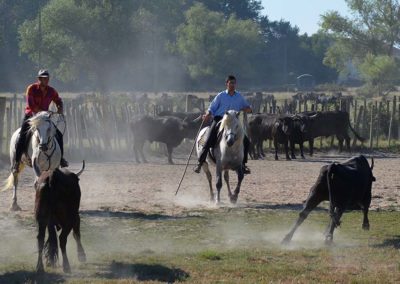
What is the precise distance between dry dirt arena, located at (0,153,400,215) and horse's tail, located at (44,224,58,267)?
204 inches

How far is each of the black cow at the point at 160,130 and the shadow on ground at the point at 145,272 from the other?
17212mm

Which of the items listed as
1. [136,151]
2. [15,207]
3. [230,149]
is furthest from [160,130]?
[15,207]

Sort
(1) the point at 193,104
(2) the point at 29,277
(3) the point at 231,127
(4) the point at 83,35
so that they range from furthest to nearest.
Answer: (4) the point at 83,35 → (1) the point at 193,104 → (3) the point at 231,127 → (2) the point at 29,277

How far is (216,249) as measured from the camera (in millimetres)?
12773

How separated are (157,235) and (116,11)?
2288 inches

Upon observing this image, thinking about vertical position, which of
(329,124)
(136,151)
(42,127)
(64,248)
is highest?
(42,127)

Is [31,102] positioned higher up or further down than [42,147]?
higher up

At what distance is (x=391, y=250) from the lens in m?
12.4

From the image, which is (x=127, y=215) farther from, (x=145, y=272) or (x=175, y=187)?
(x=145, y=272)

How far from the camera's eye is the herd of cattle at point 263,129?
94.3 ft

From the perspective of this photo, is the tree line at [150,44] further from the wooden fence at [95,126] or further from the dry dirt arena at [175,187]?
the dry dirt arena at [175,187]

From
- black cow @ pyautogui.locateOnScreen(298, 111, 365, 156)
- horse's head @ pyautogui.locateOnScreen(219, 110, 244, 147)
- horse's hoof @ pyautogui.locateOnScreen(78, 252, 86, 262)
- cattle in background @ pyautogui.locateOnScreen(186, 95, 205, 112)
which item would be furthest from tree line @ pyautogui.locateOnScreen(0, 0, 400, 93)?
horse's hoof @ pyautogui.locateOnScreen(78, 252, 86, 262)

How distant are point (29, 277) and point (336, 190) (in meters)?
4.73

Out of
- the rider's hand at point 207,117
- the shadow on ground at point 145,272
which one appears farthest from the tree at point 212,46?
the shadow on ground at point 145,272
